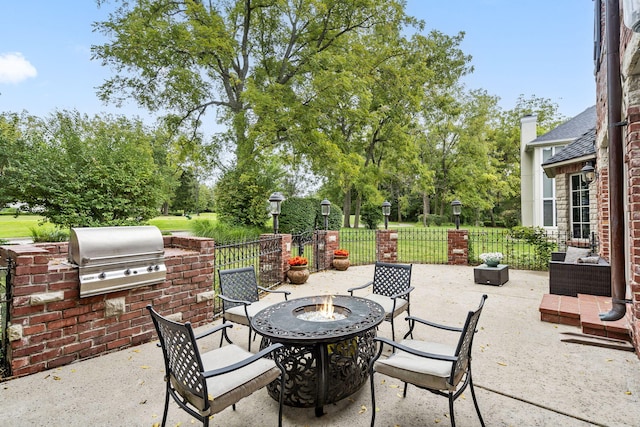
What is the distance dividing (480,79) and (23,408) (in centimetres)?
2565

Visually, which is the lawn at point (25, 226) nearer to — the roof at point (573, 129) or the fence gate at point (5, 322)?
the fence gate at point (5, 322)

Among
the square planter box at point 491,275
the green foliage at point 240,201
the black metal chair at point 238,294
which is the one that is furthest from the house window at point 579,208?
the green foliage at point 240,201

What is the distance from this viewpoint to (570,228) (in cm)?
897

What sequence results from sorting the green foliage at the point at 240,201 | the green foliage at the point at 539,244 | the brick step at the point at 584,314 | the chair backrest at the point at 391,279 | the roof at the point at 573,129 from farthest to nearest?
1. the green foliage at the point at 240,201
2. the roof at the point at 573,129
3. the green foliage at the point at 539,244
4. the chair backrest at the point at 391,279
5. the brick step at the point at 584,314

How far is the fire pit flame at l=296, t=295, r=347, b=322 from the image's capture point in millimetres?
2762

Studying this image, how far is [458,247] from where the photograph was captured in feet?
29.7

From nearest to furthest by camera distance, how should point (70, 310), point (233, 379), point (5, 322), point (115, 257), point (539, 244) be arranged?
point (233, 379)
point (5, 322)
point (70, 310)
point (115, 257)
point (539, 244)

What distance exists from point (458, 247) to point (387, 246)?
6.80 feet

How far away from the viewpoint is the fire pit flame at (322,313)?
276cm

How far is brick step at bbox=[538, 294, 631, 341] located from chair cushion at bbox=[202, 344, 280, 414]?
3.91 m

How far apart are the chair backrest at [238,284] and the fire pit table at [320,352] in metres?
1.05

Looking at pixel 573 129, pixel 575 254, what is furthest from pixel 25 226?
pixel 573 129

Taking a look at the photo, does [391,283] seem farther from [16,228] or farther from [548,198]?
[16,228]

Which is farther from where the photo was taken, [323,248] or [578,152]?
[323,248]
